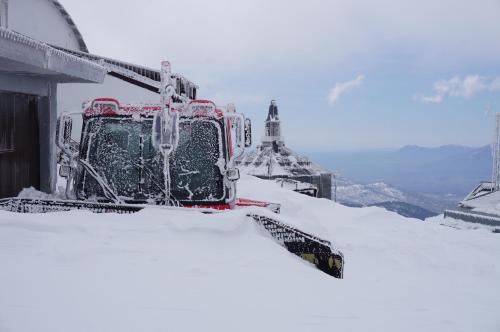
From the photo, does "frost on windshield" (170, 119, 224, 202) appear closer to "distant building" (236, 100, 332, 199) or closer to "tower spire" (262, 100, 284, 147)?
"distant building" (236, 100, 332, 199)

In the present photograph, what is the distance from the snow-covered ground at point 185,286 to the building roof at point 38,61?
7.83 ft

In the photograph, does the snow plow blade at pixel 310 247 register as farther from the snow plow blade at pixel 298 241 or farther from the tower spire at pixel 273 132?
the tower spire at pixel 273 132

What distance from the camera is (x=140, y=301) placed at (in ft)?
9.66

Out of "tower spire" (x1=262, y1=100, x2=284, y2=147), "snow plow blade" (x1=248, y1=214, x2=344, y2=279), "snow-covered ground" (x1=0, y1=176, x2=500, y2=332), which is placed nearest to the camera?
"snow-covered ground" (x1=0, y1=176, x2=500, y2=332)

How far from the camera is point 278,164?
155 feet

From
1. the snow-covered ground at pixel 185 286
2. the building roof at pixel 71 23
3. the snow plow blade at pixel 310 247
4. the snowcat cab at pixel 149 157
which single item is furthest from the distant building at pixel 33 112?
the building roof at pixel 71 23

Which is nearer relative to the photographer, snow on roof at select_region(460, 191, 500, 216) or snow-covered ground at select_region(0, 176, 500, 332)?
snow-covered ground at select_region(0, 176, 500, 332)

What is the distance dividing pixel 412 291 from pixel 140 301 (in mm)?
2615

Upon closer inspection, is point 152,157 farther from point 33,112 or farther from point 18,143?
point 33,112

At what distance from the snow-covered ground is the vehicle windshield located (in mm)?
836

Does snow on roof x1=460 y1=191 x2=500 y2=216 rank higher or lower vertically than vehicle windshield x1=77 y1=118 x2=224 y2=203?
lower

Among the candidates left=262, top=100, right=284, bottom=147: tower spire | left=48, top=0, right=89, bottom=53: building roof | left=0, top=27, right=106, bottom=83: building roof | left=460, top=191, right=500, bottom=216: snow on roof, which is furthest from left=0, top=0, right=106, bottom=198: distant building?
left=262, top=100, right=284, bottom=147: tower spire

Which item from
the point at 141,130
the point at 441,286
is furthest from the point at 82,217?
the point at 441,286

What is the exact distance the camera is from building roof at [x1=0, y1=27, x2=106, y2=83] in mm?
5367
